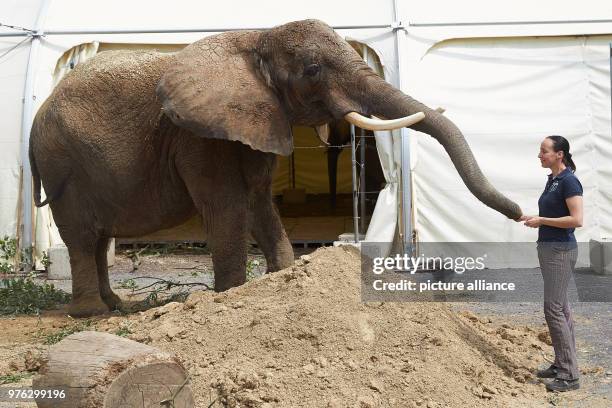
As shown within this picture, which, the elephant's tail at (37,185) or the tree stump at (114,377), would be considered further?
the elephant's tail at (37,185)

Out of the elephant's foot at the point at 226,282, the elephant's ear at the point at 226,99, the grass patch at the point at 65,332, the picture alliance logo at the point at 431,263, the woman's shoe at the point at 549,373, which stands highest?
the elephant's ear at the point at 226,99

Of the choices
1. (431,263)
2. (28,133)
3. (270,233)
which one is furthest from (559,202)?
(28,133)

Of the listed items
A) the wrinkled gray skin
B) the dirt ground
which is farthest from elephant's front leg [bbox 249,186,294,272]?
the dirt ground

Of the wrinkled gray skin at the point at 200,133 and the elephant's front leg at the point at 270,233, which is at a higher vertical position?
the wrinkled gray skin at the point at 200,133

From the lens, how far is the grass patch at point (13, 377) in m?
7.37

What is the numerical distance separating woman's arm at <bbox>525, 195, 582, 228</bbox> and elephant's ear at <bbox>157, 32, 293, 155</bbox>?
8.15 ft

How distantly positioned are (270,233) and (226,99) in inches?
65.1

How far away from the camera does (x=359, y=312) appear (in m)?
7.26

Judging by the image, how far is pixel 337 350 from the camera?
678 centimetres

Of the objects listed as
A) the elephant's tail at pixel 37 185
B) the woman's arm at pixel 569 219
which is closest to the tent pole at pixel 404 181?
the elephant's tail at pixel 37 185

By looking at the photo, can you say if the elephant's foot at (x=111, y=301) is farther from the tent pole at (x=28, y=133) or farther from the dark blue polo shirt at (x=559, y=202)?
the dark blue polo shirt at (x=559, y=202)

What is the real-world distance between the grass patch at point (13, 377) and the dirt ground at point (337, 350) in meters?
0.09

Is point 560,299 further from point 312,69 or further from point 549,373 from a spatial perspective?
point 312,69

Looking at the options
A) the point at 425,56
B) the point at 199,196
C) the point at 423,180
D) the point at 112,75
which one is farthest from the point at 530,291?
the point at 112,75
